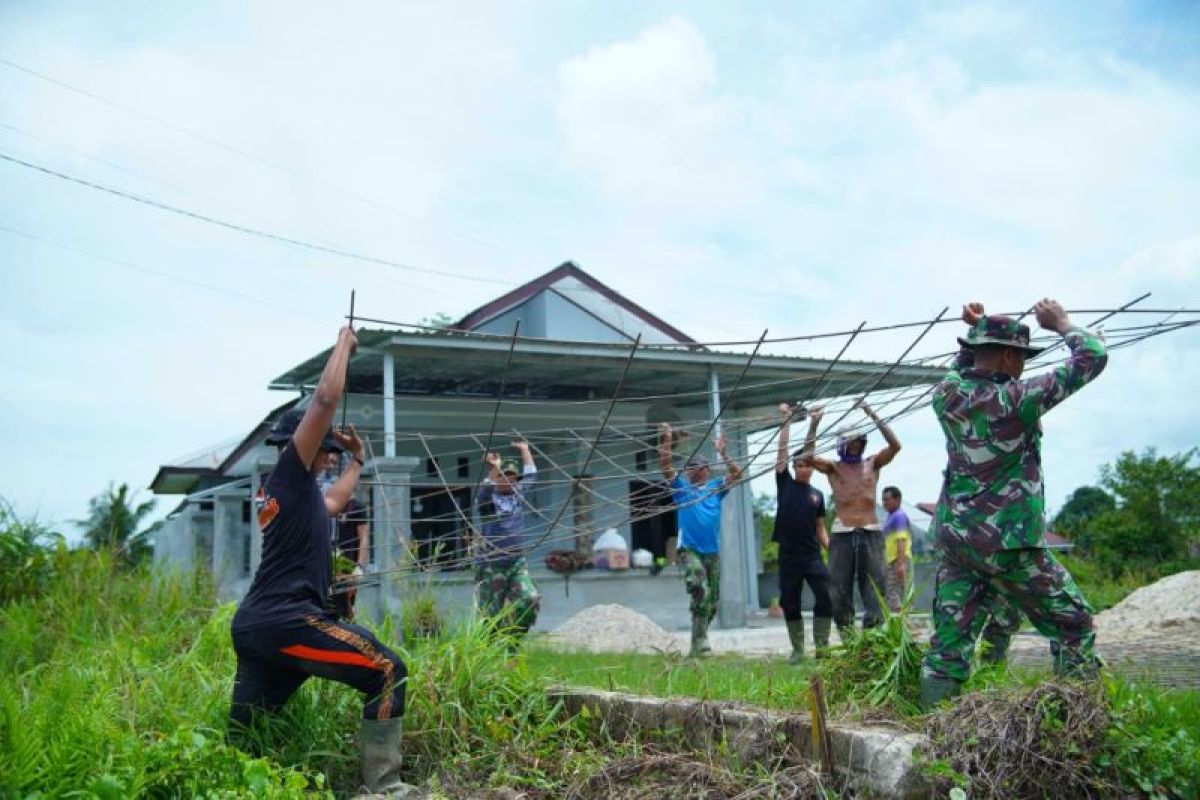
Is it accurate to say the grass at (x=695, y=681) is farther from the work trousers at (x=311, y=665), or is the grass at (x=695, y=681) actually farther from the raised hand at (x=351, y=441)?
the raised hand at (x=351, y=441)

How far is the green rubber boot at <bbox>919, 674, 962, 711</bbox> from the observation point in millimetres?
4055

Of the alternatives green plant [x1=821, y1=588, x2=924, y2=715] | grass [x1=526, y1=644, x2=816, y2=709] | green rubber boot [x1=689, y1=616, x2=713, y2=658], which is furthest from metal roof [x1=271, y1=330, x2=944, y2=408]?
green plant [x1=821, y1=588, x2=924, y2=715]

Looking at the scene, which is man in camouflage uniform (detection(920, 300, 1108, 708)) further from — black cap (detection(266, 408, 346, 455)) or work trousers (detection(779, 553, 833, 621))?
work trousers (detection(779, 553, 833, 621))

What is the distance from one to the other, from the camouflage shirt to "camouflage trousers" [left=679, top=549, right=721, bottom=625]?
164 inches

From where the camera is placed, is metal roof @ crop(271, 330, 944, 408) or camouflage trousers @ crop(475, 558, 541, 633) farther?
metal roof @ crop(271, 330, 944, 408)

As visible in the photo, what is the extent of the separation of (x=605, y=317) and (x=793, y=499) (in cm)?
880

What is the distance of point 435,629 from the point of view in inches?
251

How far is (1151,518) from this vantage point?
17.4 metres

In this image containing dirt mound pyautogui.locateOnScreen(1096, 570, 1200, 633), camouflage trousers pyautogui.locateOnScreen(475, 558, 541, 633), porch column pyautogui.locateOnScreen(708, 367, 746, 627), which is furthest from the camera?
porch column pyautogui.locateOnScreen(708, 367, 746, 627)

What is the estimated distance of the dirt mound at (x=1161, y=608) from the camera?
9570 millimetres

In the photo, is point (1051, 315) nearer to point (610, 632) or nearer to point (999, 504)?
point (999, 504)

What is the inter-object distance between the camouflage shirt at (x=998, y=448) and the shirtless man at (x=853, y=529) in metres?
3.52

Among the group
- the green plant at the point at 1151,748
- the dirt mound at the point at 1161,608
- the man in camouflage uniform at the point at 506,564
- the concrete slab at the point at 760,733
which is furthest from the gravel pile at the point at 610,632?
the green plant at the point at 1151,748

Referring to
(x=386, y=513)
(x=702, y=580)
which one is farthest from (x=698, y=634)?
(x=386, y=513)
